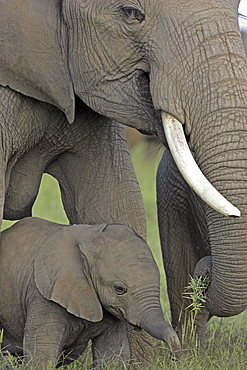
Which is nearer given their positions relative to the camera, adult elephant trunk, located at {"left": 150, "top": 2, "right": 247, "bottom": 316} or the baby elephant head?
adult elephant trunk, located at {"left": 150, "top": 2, "right": 247, "bottom": 316}

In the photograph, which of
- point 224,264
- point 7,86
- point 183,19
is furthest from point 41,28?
point 224,264

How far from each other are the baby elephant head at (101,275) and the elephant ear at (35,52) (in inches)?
22.4

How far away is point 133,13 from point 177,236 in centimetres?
165

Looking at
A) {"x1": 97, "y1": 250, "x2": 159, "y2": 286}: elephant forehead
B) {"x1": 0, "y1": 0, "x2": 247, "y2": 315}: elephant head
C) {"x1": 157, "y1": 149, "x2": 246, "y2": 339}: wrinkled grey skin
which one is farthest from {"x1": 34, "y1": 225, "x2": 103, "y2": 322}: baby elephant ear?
{"x1": 157, "y1": 149, "x2": 246, "y2": 339}: wrinkled grey skin

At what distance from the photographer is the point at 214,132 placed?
364 cm

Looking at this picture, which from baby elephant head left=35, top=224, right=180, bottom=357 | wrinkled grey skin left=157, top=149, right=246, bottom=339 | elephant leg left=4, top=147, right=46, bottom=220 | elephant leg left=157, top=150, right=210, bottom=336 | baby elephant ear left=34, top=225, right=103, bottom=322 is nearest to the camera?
baby elephant head left=35, top=224, right=180, bottom=357

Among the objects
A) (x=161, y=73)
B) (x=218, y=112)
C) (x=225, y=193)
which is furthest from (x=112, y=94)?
(x=225, y=193)

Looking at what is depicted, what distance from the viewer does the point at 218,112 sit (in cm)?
363

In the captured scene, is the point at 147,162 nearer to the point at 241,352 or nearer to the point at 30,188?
the point at 30,188

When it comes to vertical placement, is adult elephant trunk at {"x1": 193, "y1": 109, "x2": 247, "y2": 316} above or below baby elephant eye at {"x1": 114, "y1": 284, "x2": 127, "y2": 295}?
above

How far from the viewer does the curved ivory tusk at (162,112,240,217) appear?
3.44 metres

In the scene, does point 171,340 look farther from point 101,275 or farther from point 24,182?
point 24,182

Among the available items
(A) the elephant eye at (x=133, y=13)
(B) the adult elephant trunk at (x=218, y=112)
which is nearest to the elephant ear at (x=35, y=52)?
(A) the elephant eye at (x=133, y=13)

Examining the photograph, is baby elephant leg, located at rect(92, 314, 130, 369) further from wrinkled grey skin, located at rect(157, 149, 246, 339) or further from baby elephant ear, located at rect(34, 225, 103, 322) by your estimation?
wrinkled grey skin, located at rect(157, 149, 246, 339)
